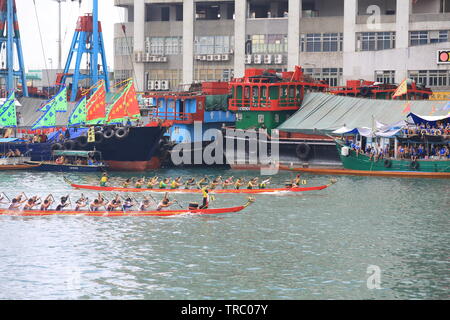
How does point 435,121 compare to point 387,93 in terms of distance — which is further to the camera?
point 387,93

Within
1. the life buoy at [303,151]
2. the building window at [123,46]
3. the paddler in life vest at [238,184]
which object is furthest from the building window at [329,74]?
the paddler in life vest at [238,184]

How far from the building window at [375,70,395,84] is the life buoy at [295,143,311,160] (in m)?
22.8

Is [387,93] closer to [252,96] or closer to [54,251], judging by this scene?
[252,96]

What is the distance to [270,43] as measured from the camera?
354ft

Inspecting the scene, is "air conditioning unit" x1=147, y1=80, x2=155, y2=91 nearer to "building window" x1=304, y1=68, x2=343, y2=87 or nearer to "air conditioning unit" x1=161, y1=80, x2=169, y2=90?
"air conditioning unit" x1=161, y1=80, x2=169, y2=90

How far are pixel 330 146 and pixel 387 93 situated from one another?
13588 mm

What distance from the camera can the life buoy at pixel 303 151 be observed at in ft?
270

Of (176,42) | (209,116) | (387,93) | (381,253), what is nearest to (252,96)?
(209,116)

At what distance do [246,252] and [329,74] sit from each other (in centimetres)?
6533

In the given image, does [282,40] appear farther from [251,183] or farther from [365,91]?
[251,183]

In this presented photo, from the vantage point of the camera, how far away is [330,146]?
81812 millimetres

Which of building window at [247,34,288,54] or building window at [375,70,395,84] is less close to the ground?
building window at [247,34,288,54]

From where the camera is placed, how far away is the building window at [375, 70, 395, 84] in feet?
326

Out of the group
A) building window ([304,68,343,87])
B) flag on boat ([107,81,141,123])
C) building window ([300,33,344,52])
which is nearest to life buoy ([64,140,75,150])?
flag on boat ([107,81,141,123])
